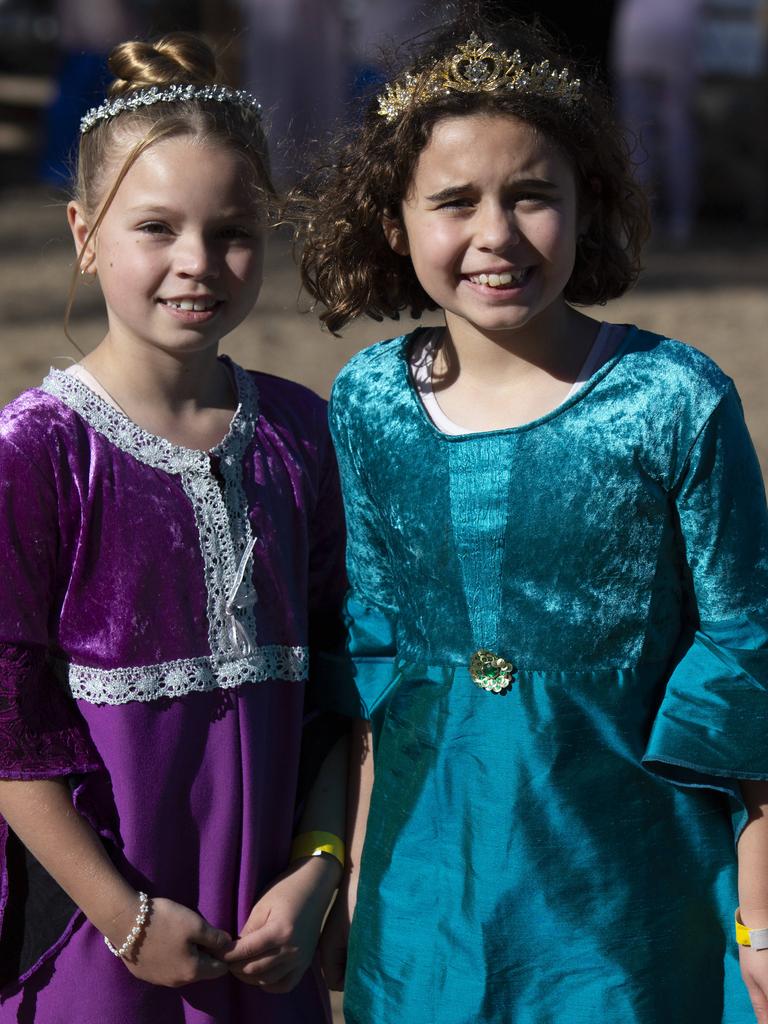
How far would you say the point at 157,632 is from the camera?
6.73ft

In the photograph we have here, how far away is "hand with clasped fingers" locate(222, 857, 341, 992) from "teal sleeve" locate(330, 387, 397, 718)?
256 millimetres

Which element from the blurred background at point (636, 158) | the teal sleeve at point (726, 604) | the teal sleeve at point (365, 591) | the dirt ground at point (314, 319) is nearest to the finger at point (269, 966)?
the teal sleeve at point (365, 591)

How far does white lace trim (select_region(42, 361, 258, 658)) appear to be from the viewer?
2.07 m

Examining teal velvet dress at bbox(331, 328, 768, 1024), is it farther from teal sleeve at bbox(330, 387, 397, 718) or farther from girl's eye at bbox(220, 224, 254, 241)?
girl's eye at bbox(220, 224, 254, 241)

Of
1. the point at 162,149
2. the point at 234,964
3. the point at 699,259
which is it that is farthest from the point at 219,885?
the point at 699,259

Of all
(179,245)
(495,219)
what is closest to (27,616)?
(179,245)

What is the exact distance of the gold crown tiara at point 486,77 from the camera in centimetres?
199

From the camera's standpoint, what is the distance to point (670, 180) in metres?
12.4

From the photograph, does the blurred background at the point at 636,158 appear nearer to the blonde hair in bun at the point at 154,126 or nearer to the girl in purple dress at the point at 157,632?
the blonde hair in bun at the point at 154,126

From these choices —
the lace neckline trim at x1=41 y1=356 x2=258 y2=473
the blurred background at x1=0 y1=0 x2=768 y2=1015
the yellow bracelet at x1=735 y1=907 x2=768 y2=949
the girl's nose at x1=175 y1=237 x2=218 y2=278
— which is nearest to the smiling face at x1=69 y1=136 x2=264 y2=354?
the girl's nose at x1=175 y1=237 x2=218 y2=278

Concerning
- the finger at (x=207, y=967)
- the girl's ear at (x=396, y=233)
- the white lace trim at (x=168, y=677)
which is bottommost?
the finger at (x=207, y=967)

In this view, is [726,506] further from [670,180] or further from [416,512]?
[670,180]

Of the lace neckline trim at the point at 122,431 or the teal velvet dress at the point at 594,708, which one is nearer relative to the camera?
the teal velvet dress at the point at 594,708

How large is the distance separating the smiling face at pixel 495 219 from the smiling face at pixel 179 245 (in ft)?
0.93
